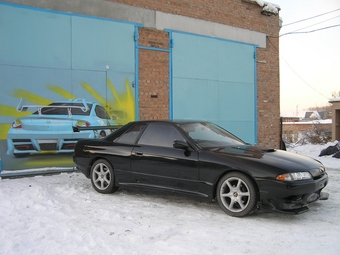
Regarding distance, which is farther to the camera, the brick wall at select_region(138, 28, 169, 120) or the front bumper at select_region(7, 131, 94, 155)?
the brick wall at select_region(138, 28, 169, 120)

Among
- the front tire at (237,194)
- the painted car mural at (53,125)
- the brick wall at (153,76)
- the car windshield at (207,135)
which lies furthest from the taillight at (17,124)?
the front tire at (237,194)

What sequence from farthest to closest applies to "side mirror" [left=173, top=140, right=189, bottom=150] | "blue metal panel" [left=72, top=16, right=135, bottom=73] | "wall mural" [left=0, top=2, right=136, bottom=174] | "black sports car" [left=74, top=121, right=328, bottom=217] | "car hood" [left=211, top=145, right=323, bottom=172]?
"blue metal panel" [left=72, top=16, right=135, bottom=73], "wall mural" [left=0, top=2, right=136, bottom=174], "side mirror" [left=173, top=140, right=189, bottom=150], "car hood" [left=211, top=145, right=323, bottom=172], "black sports car" [left=74, top=121, right=328, bottom=217]

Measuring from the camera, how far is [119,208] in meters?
5.16

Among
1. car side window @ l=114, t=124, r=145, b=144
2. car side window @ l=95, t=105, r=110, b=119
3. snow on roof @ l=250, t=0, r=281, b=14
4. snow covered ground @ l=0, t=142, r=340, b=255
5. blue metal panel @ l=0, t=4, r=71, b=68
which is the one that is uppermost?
snow on roof @ l=250, t=0, r=281, b=14

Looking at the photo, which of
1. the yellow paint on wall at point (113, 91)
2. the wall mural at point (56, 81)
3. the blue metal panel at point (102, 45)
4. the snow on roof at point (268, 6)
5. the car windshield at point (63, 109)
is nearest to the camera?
the wall mural at point (56, 81)

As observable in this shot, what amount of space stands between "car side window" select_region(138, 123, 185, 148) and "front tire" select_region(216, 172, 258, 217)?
1.05m

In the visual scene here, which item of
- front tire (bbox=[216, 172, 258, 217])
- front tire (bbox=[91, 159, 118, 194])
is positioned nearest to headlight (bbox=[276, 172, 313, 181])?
front tire (bbox=[216, 172, 258, 217])

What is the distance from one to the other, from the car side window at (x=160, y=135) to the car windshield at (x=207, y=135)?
7.2 inches

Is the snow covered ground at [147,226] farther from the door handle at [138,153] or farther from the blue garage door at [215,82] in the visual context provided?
the blue garage door at [215,82]

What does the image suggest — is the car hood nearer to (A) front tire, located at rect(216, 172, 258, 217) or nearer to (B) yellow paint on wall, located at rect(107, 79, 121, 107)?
(A) front tire, located at rect(216, 172, 258, 217)

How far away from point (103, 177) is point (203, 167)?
2112mm

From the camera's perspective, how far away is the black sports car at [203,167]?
4.46 m

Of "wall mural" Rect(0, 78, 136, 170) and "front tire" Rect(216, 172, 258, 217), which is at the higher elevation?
"wall mural" Rect(0, 78, 136, 170)

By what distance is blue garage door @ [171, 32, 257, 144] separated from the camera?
1033cm
